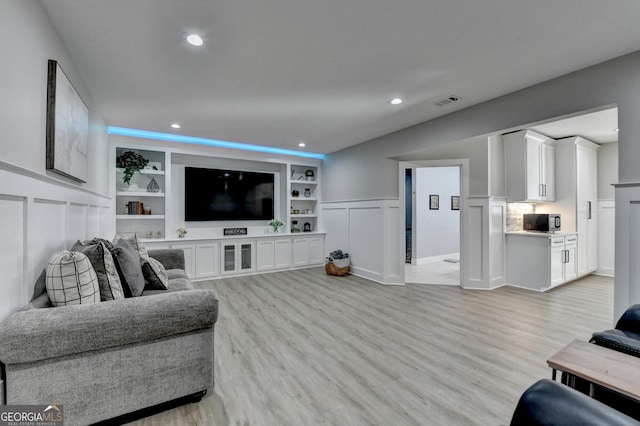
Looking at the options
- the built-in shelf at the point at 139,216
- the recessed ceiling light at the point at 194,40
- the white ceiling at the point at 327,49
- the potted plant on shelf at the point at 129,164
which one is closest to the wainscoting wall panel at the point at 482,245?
the white ceiling at the point at 327,49

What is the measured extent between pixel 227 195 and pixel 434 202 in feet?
16.9

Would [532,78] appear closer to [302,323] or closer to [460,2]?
[460,2]

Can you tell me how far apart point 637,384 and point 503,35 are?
211 cm

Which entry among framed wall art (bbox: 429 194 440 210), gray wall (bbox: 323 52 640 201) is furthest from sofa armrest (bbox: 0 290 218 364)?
framed wall art (bbox: 429 194 440 210)

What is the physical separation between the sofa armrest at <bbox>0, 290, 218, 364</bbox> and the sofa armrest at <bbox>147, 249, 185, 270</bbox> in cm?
200

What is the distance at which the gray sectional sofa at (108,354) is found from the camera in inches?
50.2

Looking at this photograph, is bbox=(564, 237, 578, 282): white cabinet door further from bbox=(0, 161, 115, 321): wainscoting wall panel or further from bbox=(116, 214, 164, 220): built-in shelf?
bbox=(116, 214, 164, 220): built-in shelf

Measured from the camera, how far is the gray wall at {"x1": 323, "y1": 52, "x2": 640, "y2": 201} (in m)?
2.18

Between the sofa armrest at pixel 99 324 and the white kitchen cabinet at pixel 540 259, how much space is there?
479cm

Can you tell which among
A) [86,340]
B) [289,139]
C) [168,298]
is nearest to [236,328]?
[168,298]

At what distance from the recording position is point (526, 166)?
448 cm

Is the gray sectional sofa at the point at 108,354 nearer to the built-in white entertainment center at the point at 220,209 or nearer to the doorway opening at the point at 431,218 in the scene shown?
the built-in white entertainment center at the point at 220,209

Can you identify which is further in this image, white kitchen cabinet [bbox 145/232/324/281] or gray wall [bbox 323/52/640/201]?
white kitchen cabinet [bbox 145/232/324/281]

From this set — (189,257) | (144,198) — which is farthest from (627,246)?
(144,198)
